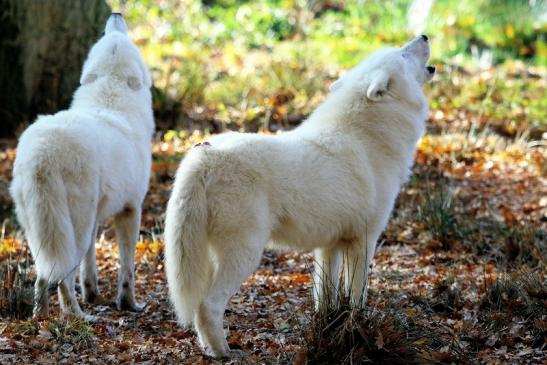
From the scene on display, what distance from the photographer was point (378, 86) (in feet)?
17.5

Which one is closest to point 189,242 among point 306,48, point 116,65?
point 116,65

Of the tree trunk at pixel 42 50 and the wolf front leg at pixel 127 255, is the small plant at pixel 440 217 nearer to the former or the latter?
the wolf front leg at pixel 127 255

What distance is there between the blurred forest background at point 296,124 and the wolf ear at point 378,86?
1.23 m

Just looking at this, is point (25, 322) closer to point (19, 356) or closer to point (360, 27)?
point (19, 356)

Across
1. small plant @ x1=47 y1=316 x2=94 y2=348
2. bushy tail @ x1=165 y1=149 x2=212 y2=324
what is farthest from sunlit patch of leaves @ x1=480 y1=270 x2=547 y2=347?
small plant @ x1=47 y1=316 x2=94 y2=348

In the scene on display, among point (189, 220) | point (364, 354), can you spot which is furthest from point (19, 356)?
point (364, 354)

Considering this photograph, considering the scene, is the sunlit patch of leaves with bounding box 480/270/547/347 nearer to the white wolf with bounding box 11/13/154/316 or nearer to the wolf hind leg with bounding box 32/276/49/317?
the white wolf with bounding box 11/13/154/316

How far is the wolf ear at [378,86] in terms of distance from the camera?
5.33 meters

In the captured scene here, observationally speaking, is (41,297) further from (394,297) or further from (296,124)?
(296,124)

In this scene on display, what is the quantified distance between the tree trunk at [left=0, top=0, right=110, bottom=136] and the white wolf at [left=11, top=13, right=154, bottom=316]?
13.1 ft

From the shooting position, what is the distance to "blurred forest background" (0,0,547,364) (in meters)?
4.89

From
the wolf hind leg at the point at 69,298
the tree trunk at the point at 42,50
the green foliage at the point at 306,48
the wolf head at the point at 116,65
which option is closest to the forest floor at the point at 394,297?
the wolf hind leg at the point at 69,298

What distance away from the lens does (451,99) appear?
41.0 ft

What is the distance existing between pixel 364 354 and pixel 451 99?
885 cm
